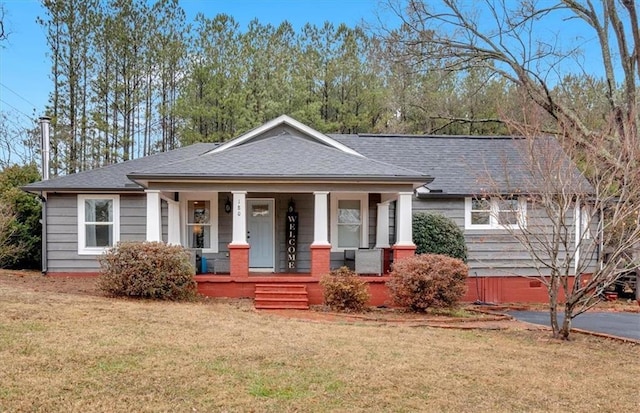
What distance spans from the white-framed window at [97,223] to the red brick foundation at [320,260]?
6173 mm

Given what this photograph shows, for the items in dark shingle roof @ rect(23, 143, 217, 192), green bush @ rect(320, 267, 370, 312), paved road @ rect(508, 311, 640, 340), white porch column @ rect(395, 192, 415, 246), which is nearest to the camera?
paved road @ rect(508, 311, 640, 340)

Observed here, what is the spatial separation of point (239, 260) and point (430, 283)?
4.27 m

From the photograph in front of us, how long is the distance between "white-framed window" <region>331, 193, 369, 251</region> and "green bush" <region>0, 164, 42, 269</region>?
1014 cm

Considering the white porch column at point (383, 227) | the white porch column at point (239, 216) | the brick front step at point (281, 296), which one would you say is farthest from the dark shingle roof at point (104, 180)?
the white porch column at point (383, 227)

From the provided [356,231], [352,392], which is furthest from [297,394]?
[356,231]

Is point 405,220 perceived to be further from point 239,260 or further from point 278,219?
point 239,260

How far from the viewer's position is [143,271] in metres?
10.3

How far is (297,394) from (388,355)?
196 cm

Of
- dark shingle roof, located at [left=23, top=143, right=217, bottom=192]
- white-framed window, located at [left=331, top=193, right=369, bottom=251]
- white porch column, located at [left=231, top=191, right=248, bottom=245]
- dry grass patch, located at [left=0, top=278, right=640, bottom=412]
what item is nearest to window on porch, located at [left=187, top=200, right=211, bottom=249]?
dark shingle roof, located at [left=23, top=143, right=217, bottom=192]

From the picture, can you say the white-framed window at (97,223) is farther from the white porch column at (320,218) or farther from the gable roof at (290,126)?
the white porch column at (320,218)

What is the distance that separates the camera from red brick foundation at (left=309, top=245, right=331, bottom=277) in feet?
38.1

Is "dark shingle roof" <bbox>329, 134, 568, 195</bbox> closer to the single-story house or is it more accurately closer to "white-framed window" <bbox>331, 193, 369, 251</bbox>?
the single-story house

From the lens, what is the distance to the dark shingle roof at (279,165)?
11367 millimetres

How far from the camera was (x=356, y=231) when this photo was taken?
14.2m
